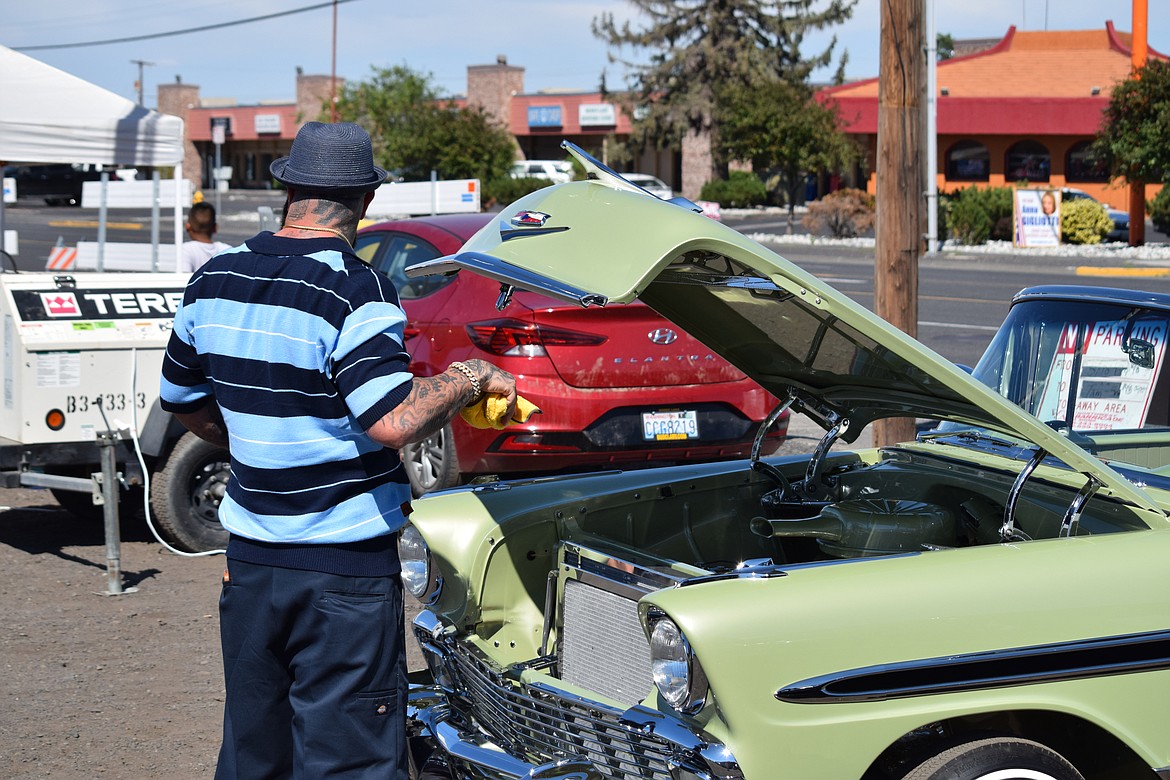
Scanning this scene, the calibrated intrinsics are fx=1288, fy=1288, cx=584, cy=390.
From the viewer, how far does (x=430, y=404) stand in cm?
288

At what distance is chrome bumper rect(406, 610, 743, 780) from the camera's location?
274cm

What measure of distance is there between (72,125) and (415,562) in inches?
260

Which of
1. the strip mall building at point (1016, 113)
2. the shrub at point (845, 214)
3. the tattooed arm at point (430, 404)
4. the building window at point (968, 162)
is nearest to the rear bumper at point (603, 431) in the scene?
the tattooed arm at point (430, 404)

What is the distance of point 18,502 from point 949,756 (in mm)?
6983

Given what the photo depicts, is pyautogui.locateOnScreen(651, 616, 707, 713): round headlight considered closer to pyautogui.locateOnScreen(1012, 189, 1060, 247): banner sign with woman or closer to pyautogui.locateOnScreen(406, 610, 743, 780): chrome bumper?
pyautogui.locateOnScreen(406, 610, 743, 780): chrome bumper

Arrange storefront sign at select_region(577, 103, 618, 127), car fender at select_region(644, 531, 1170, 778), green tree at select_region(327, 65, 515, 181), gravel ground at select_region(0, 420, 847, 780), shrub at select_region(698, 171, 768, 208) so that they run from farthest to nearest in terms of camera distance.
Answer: storefront sign at select_region(577, 103, 618, 127) → shrub at select_region(698, 171, 768, 208) → green tree at select_region(327, 65, 515, 181) → gravel ground at select_region(0, 420, 847, 780) → car fender at select_region(644, 531, 1170, 778)

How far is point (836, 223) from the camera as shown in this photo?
33188mm

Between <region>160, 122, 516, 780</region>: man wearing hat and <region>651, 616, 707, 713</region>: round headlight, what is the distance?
Answer: 63 centimetres

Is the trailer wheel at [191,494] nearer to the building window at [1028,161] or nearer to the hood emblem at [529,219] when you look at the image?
the hood emblem at [529,219]

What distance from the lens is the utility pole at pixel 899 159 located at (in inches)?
267

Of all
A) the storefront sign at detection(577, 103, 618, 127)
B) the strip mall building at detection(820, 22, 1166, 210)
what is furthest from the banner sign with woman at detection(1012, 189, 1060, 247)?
the storefront sign at detection(577, 103, 618, 127)

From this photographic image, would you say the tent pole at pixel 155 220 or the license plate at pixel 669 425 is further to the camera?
the tent pole at pixel 155 220

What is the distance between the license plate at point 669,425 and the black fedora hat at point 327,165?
4044 mm

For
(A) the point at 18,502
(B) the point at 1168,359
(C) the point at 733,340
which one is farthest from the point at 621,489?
(A) the point at 18,502
